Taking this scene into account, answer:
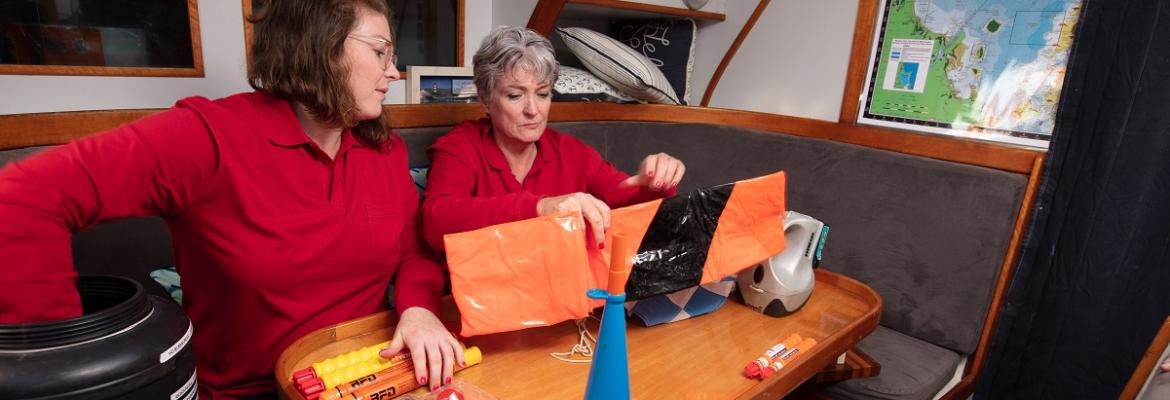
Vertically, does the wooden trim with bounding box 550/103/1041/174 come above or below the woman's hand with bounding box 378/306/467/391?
above

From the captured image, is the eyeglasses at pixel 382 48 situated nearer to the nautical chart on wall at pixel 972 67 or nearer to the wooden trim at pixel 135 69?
the wooden trim at pixel 135 69

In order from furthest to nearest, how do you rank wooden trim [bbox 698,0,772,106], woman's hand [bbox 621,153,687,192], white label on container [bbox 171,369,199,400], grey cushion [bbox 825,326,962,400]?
wooden trim [bbox 698,0,772,106] < grey cushion [bbox 825,326,962,400] < woman's hand [bbox 621,153,687,192] < white label on container [bbox 171,369,199,400]

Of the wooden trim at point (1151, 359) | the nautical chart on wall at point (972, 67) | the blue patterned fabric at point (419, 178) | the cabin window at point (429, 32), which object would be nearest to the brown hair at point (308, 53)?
the blue patterned fabric at point (419, 178)

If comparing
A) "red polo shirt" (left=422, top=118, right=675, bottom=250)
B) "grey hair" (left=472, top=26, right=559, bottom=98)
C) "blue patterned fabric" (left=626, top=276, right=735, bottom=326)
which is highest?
"grey hair" (left=472, top=26, right=559, bottom=98)

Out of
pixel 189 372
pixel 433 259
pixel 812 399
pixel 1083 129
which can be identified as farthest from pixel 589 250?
pixel 1083 129

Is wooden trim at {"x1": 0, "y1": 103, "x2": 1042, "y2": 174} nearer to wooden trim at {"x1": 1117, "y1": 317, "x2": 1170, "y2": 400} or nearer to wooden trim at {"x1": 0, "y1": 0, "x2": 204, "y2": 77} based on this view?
wooden trim at {"x1": 0, "y1": 0, "x2": 204, "y2": 77}

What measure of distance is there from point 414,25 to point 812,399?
63.2 inches

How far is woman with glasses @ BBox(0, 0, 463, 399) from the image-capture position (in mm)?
886

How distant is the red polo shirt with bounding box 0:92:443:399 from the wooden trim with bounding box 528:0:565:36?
988 mm

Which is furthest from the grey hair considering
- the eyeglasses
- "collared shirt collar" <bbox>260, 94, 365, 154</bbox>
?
"collared shirt collar" <bbox>260, 94, 365, 154</bbox>

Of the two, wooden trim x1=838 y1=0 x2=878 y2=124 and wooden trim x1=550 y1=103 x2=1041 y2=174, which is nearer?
wooden trim x1=550 y1=103 x2=1041 y2=174

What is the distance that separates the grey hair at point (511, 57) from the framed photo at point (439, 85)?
386 millimetres

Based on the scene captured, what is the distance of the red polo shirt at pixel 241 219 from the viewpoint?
76 centimetres

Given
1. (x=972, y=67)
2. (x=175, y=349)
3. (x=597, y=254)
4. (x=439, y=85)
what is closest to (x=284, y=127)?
(x=175, y=349)
